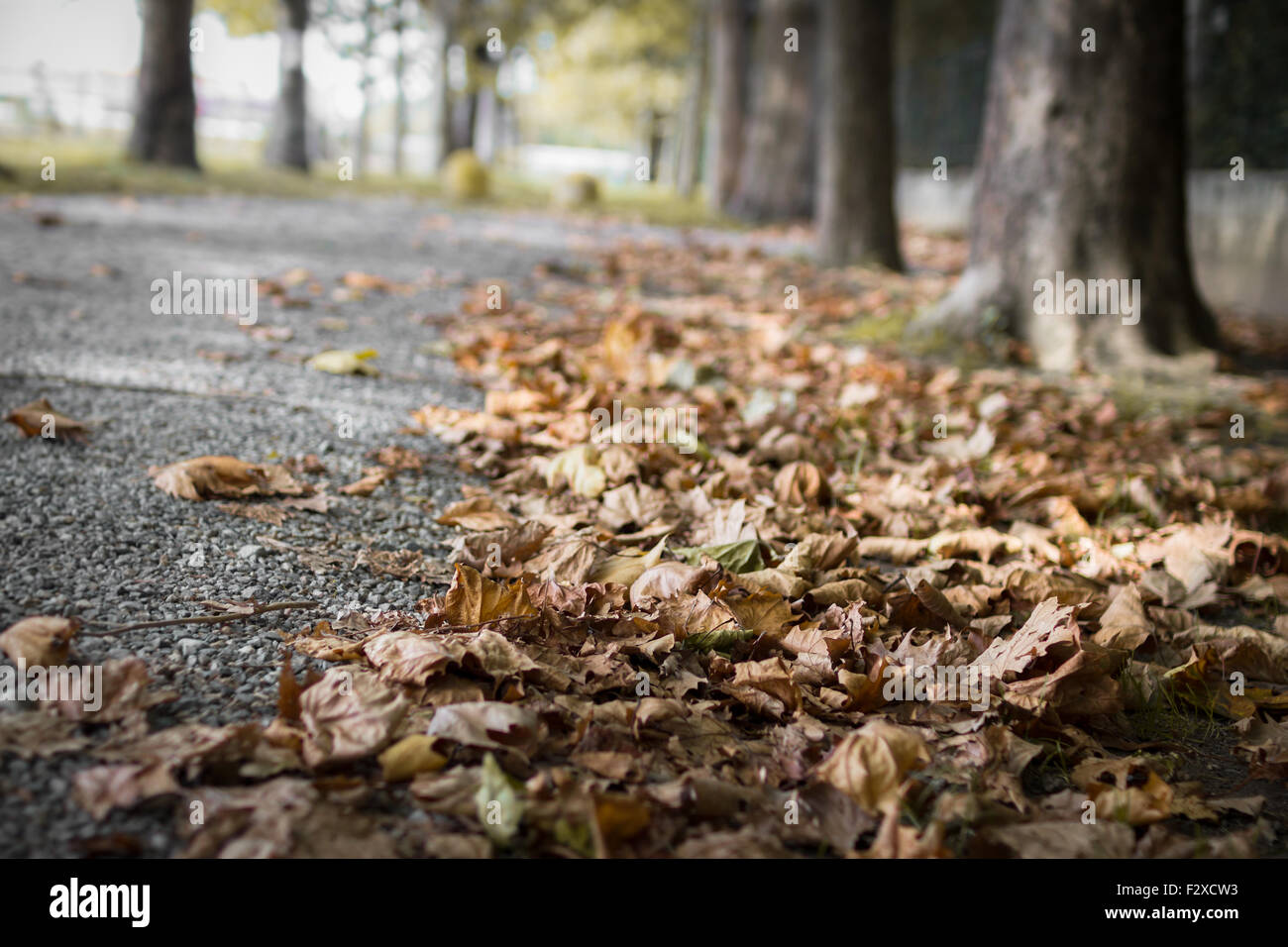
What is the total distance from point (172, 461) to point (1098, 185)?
4.42 m

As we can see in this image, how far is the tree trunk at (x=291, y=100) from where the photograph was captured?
59.4 feet

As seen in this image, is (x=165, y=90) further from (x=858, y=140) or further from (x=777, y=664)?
(x=777, y=664)

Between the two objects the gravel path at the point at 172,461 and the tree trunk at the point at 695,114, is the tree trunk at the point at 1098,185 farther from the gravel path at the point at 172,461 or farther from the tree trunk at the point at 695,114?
the tree trunk at the point at 695,114

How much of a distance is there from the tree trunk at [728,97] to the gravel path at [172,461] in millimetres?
10141

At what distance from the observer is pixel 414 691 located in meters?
1.70

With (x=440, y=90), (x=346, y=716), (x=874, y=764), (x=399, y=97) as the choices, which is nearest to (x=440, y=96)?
(x=440, y=90)

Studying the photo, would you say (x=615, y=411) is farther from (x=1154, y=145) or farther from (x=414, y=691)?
(x=1154, y=145)

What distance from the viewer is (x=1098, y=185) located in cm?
501

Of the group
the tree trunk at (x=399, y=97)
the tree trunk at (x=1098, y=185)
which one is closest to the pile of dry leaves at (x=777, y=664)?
the tree trunk at (x=1098, y=185)

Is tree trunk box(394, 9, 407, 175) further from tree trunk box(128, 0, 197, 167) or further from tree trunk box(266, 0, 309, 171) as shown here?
tree trunk box(128, 0, 197, 167)

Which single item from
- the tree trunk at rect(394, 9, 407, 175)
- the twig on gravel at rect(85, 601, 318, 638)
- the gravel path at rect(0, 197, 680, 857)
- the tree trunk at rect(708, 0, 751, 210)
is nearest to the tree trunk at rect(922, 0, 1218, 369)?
the gravel path at rect(0, 197, 680, 857)
